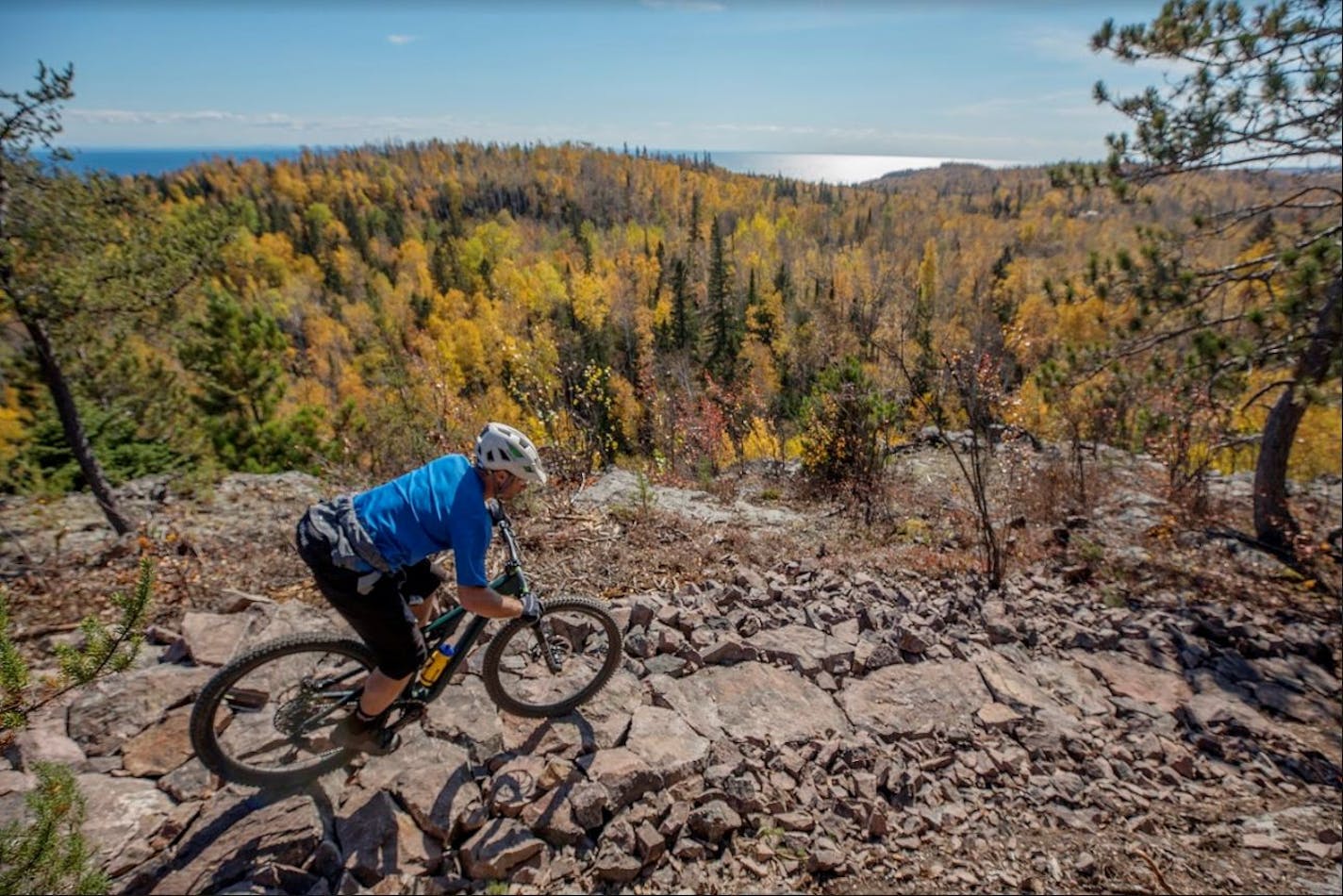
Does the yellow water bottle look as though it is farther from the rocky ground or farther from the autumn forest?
the autumn forest

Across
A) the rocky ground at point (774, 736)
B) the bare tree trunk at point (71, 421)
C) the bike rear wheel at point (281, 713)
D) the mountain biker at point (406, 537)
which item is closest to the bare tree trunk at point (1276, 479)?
the rocky ground at point (774, 736)

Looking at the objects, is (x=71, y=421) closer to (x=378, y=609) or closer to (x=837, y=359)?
(x=378, y=609)

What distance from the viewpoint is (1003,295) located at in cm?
5366

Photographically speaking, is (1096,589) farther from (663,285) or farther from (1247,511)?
(663,285)

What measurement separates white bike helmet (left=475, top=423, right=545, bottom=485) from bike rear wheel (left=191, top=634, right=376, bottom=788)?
137cm

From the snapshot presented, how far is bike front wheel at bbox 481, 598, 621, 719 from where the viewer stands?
12.3ft

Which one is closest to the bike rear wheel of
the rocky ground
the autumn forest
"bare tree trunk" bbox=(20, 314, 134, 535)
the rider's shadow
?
the rocky ground

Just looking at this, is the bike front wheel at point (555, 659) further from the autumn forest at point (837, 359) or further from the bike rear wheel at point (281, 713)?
the autumn forest at point (837, 359)

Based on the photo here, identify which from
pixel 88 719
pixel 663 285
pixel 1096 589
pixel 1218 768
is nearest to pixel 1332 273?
pixel 1096 589

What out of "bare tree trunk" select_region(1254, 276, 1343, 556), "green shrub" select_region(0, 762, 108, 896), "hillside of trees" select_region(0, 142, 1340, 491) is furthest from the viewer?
"bare tree trunk" select_region(1254, 276, 1343, 556)

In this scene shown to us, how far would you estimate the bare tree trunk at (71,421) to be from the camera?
568 cm

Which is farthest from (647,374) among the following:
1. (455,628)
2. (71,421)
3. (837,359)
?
(455,628)

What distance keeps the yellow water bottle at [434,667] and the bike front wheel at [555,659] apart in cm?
28

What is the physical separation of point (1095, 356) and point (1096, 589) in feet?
12.0
